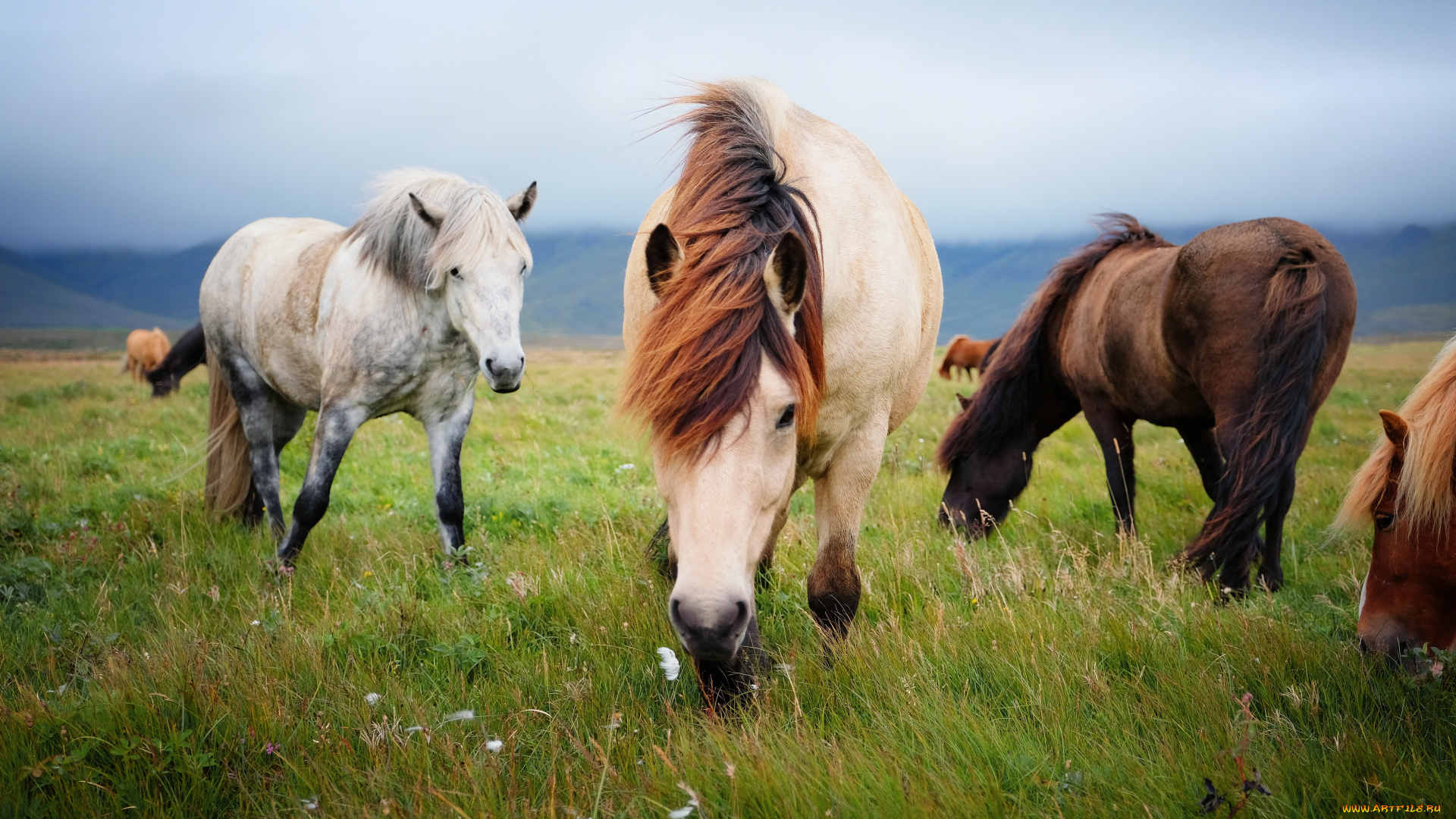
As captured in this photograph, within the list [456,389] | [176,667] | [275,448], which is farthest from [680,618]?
[275,448]

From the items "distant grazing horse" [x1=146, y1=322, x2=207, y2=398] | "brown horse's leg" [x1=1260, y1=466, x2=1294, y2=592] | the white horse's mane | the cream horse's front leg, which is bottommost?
"distant grazing horse" [x1=146, y1=322, x2=207, y2=398]

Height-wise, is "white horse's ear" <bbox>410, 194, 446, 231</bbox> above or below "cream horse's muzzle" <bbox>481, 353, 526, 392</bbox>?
above

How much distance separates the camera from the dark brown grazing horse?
154 inches

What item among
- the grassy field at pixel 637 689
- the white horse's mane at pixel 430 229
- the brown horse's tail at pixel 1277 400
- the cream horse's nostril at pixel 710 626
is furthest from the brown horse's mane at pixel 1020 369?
the cream horse's nostril at pixel 710 626

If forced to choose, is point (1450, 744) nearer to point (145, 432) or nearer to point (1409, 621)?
point (1409, 621)

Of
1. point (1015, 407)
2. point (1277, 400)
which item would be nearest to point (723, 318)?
point (1277, 400)

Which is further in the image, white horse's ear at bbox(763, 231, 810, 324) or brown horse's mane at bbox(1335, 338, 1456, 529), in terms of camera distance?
brown horse's mane at bbox(1335, 338, 1456, 529)

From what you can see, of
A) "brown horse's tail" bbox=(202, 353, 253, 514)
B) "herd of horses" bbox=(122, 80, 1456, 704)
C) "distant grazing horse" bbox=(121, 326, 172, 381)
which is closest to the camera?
"herd of horses" bbox=(122, 80, 1456, 704)

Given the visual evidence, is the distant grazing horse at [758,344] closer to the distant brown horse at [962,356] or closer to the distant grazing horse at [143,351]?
the distant brown horse at [962,356]

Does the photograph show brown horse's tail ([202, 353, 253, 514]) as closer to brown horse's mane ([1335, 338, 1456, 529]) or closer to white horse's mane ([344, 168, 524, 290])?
white horse's mane ([344, 168, 524, 290])

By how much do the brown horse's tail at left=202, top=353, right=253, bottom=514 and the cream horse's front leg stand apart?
4710 mm

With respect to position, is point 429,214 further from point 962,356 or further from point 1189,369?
point 962,356

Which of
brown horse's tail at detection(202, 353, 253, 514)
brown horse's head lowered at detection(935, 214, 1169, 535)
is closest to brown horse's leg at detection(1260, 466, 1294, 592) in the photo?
brown horse's head lowered at detection(935, 214, 1169, 535)

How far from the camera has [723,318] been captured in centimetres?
221
